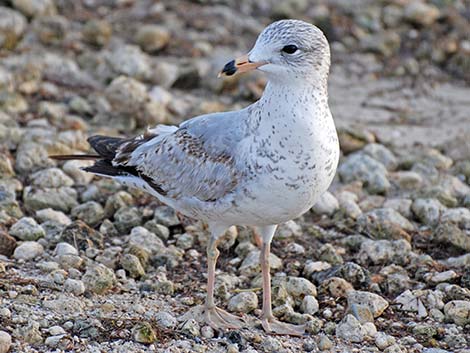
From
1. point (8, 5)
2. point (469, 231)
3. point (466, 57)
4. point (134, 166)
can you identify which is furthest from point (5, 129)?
point (466, 57)

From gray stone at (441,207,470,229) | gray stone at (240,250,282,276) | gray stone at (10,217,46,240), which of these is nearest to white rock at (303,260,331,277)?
gray stone at (240,250,282,276)

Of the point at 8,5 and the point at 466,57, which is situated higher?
the point at 466,57

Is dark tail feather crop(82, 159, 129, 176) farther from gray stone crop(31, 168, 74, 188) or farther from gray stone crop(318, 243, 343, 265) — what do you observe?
gray stone crop(318, 243, 343, 265)

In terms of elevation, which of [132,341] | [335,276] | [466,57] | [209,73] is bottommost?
[132,341]

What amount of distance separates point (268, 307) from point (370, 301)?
0.63 metres

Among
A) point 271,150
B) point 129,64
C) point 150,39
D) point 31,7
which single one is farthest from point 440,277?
point 31,7

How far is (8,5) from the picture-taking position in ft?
35.3

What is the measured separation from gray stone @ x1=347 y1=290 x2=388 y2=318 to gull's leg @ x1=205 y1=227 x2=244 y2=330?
2.33ft

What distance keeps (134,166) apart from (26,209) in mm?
1224

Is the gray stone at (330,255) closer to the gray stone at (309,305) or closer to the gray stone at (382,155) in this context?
the gray stone at (309,305)

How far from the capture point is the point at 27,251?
639 centimetres

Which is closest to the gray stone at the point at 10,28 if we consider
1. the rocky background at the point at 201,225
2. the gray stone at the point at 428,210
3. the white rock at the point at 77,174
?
the rocky background at the point at 201,225

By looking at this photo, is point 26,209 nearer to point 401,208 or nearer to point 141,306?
point 141,306

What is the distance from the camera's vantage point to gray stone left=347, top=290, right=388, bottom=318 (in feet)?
19.6
